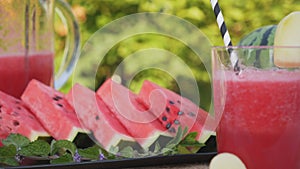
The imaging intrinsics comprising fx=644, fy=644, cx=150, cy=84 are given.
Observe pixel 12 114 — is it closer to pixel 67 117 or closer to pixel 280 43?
pixel 67 117

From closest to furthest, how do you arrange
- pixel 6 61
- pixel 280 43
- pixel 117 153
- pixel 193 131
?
pixel 280 43, pixel 117 153, pixel 193 131, pixel 6 61

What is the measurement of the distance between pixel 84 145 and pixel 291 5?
2.51 meters

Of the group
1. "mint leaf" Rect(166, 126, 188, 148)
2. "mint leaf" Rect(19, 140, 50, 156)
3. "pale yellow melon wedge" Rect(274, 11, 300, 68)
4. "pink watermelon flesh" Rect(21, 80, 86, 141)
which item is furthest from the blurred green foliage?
"pale yellow melon wedge" Rect(274, 11, 300, 68)

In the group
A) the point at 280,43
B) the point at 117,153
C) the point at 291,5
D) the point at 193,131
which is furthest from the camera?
the point at 291,5

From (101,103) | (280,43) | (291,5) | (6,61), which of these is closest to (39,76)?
(6,61)

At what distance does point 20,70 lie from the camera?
6.64 feet

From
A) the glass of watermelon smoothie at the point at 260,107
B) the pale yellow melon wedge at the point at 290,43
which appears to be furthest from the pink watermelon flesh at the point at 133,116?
the pale yellow melon wedge at the point at 290,43

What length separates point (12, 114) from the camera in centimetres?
160

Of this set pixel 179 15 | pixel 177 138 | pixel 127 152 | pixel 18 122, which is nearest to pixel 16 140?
pixel 18 122

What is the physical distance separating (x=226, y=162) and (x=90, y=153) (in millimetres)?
343

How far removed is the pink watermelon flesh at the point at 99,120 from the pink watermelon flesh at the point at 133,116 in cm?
1

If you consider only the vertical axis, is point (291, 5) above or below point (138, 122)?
below

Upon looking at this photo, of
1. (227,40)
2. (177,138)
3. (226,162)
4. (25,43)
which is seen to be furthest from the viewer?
(25,43)

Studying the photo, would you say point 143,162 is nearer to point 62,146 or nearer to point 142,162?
point 142,162
